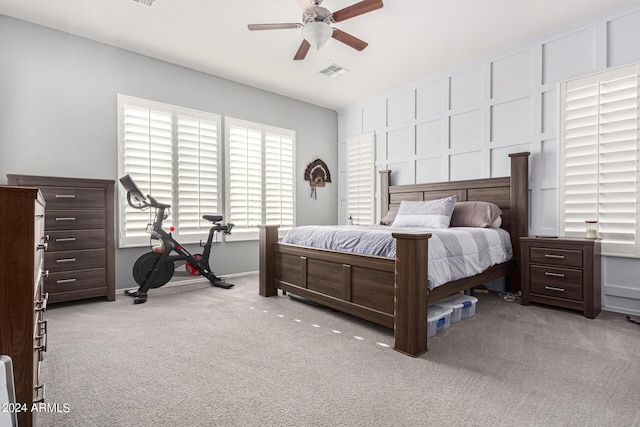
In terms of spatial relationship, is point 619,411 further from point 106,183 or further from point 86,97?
point 86,97

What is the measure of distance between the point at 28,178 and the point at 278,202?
3206 mm

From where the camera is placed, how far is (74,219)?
340 centimetres

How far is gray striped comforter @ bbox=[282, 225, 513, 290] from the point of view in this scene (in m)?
2.61

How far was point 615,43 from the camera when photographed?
3.32 meters

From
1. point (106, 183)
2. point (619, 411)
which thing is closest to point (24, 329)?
point (619, 411)

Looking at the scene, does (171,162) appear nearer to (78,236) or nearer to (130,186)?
(130,186)

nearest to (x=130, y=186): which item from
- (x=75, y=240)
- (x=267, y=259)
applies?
(x=75, y=240)

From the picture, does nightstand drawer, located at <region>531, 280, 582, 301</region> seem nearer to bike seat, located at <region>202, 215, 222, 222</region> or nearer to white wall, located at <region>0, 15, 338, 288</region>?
bike seat, located at <region>202, 215, 222, 222</region>

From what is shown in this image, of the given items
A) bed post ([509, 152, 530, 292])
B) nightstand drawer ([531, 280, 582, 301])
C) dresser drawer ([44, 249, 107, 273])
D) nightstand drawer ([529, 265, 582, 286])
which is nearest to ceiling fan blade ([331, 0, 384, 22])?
bed post ([509, 152, 530, 292])

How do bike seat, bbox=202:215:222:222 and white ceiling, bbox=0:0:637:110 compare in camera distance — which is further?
bike seat, bbox=202:215:222:222

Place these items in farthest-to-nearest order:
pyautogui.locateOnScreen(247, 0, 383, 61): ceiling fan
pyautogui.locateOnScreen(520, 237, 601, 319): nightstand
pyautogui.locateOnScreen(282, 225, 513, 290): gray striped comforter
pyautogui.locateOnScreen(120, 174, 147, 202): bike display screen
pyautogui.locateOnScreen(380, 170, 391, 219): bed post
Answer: pyautogui.locateOnScreen(380, 170, 391, 219): bed post
pyautogui.locateOnScreen(120, 174, 147, 202): bike display screen
pyautogui.locateOnScreen(520, 237, 601, 319): nightstand
pyautogui.locateOnScreen(247, 0, 383, 61): ceiling fan
pyautogui.locateOnScreen(282, 225, 513, 290): gray striped comforter

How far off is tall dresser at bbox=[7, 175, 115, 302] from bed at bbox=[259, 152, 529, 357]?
1677 millimetres

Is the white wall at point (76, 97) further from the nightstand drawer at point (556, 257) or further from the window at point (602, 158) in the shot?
the window at point (602, 158)

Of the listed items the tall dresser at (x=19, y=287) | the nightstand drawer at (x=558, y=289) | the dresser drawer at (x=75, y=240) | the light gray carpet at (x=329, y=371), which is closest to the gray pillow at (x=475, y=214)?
the nightstand drawer at (x=558, y=289)
